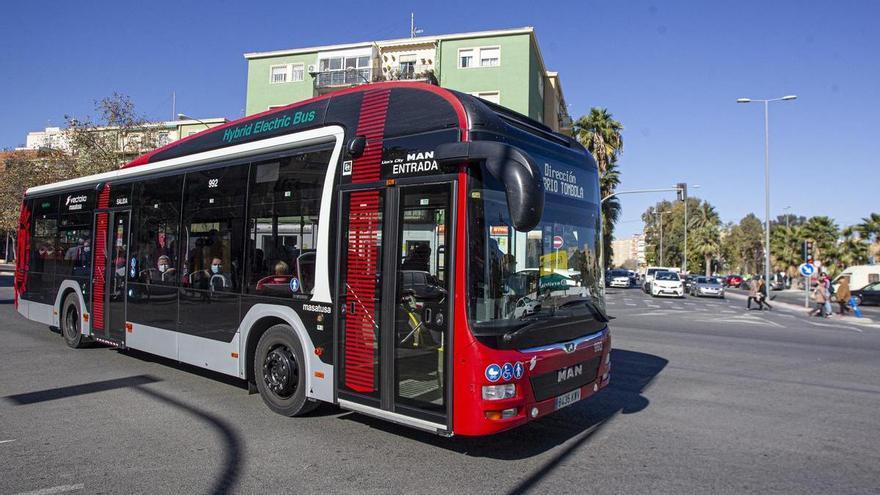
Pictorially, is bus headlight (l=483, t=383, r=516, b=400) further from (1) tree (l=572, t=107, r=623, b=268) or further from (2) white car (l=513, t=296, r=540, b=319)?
(1) tree (l=572, t=107, r=623, b=268)

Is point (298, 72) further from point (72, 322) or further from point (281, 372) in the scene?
point (281, 372)

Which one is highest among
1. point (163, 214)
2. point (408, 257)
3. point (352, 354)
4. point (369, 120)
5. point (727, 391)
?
point (369, 120)

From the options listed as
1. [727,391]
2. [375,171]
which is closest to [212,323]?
[375,171]

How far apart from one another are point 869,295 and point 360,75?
33.6 meters

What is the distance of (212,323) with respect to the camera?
704 cm

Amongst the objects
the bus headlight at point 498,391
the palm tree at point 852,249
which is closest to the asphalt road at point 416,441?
the bus headlight at point 498,391

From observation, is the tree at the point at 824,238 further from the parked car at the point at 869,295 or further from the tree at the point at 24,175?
the tree at the point at 24,175

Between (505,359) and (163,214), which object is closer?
(505,359)

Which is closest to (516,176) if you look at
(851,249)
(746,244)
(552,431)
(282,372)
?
(552,431)

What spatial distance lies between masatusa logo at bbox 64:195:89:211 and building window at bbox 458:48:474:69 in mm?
26913

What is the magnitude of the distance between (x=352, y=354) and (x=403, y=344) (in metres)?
0.65

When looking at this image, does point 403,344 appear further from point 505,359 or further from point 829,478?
point 829,478

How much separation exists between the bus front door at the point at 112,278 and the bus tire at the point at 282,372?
12.5ft

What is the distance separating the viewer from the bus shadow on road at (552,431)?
5.20 metres
